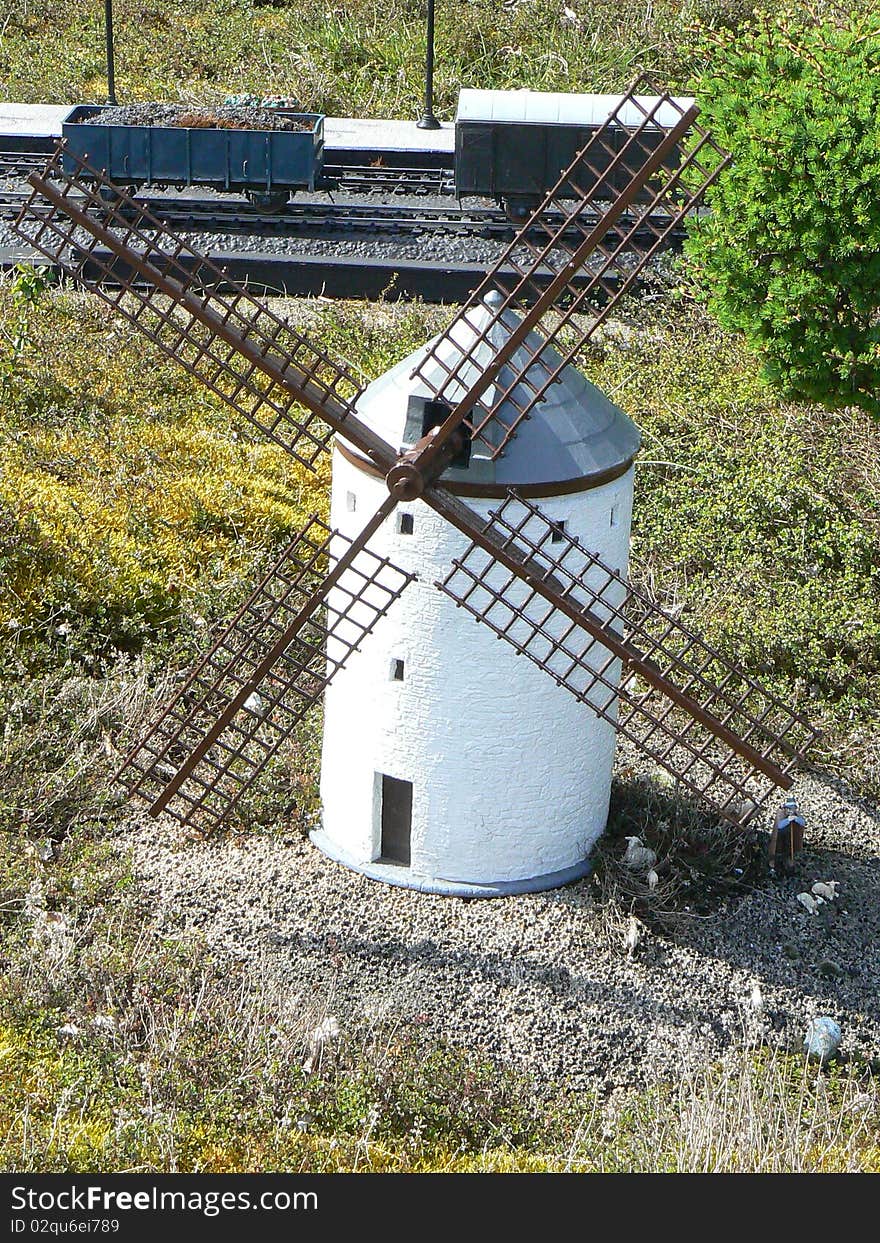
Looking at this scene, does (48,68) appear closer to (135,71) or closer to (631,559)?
(135,71)

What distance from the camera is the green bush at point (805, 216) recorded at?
36.6 feet

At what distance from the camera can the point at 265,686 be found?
33.6ft

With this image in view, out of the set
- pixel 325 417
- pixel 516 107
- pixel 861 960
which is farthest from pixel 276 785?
pixel 516 107

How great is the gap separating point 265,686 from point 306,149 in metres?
8.80

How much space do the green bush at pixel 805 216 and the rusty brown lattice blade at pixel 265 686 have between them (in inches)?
195

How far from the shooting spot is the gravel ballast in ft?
25.8

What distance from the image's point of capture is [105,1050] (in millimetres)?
7457

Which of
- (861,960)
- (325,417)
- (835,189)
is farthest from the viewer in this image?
(835,189)

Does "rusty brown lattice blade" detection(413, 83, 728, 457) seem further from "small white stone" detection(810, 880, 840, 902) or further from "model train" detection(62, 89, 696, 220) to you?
"model train" detection(62, 89, 696, 220)

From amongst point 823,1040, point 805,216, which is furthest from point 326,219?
point 823,1040

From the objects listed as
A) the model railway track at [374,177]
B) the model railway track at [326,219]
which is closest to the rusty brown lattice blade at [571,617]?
the model railway track at [326,219]

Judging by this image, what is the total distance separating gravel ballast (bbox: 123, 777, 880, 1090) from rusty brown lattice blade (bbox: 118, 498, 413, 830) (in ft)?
1.53

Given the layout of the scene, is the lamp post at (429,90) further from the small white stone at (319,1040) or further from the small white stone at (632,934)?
the small white stone at (319,1040)

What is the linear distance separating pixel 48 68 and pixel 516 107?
1089 centimetres
